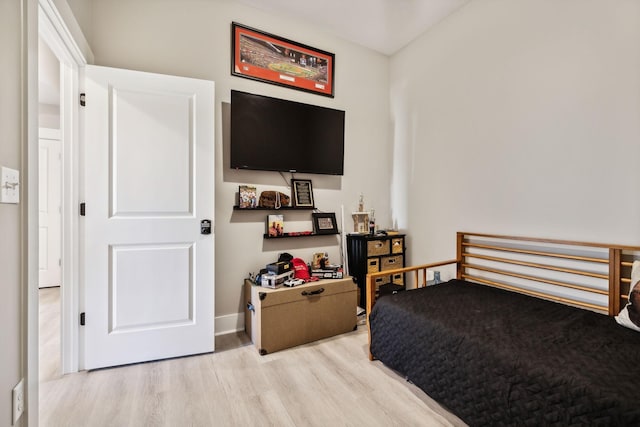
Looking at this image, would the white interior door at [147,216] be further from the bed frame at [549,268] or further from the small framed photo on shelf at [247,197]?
the bed frame at [549,268]

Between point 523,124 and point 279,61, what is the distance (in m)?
2.10

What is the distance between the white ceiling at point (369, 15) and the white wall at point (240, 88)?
0.10m

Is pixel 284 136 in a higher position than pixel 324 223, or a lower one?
higher

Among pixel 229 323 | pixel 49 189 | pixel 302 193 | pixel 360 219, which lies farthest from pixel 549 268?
pixel 49 189

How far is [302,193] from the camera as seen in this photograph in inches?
111

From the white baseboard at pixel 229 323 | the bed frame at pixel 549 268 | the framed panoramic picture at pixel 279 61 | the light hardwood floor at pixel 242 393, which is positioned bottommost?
the light hardwood floor at pixel 242 393

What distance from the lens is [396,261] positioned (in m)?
3.04

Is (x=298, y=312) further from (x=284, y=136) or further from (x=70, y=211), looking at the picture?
(x=70, y=211)
